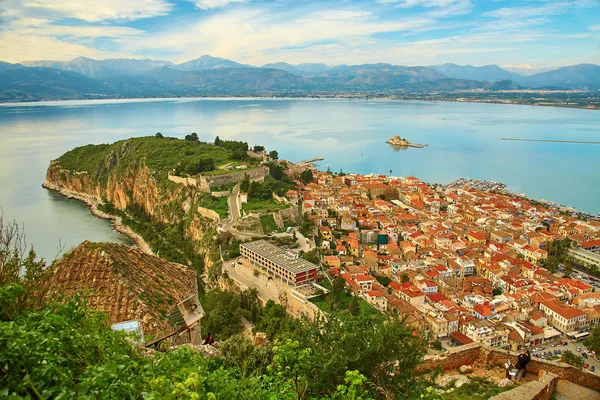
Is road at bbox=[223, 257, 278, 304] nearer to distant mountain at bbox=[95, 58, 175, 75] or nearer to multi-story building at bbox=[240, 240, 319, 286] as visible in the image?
multi-story building at bbox=[240, 240, 319, 286]

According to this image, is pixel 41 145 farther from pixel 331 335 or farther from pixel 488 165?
pixel 331 335

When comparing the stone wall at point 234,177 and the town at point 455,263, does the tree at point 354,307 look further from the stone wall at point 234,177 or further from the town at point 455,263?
the stone wall at point 234,177

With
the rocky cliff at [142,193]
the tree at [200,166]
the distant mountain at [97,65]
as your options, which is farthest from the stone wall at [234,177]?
the distant mountain at [97,65]

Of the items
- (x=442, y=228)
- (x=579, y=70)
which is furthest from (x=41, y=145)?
(x=579, y=70)

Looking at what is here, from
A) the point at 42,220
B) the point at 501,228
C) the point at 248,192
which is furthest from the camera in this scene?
→ the point at 42,220

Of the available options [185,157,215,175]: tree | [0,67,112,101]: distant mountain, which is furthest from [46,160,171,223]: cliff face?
[0,67,112,101]: distant mountain

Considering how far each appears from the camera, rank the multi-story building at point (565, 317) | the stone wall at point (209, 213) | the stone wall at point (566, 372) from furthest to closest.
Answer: the stone wall at point (209, 213), the multi-story building at point (565, 317), the stone wall at point (566, 372)
